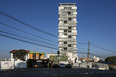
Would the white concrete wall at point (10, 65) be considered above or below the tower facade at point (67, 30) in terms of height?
below

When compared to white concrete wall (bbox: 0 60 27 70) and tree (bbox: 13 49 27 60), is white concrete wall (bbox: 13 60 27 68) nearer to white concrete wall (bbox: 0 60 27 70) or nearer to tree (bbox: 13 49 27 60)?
white concrete wall (bbox: 0 60 27 70)

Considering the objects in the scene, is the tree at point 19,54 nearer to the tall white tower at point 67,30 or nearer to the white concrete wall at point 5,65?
the tall white tower at point 67,30

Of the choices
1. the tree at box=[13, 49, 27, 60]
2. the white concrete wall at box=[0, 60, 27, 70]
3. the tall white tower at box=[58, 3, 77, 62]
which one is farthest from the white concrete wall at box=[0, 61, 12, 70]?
the tall white tower at box=[58, 3, 77, 62]

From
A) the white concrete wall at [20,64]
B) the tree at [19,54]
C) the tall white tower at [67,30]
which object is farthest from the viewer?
the tall white tower at [67,30]

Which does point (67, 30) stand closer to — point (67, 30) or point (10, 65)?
point (67, 30)

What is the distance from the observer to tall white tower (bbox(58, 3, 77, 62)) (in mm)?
86875

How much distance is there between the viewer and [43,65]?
5234 cm

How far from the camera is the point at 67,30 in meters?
89.6

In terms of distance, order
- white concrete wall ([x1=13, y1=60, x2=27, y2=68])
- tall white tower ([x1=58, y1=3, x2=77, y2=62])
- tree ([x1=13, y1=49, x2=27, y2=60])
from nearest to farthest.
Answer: white concrete wall ([x1=13, y1=60, x2=27, y2=68])
tree ([x1=13, y1=49, x2=27, y2=60])
tall white tower ([x1=58, y1=3, x2=77, y2=62])

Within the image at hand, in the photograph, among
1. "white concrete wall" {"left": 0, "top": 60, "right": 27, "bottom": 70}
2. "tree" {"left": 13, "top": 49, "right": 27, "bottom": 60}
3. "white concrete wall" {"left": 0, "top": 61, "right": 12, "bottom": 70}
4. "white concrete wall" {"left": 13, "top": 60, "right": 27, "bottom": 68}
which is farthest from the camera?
"tree" {"left": 13, "top": 49, "right": 27, "bottom": 60}

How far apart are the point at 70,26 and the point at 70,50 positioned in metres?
14.7

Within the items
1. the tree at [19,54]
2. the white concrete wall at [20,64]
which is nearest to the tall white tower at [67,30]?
the tree at [19,54]

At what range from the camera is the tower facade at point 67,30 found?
87125 mm

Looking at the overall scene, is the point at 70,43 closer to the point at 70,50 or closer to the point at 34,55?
the point at 70,50
